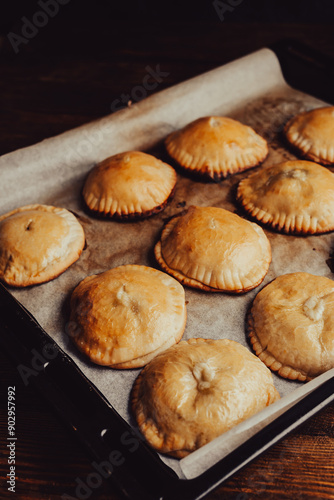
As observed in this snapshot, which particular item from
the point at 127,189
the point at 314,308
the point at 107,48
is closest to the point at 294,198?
the point at 314,308

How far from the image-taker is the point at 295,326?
2.10 meters

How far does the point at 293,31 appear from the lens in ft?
14.5

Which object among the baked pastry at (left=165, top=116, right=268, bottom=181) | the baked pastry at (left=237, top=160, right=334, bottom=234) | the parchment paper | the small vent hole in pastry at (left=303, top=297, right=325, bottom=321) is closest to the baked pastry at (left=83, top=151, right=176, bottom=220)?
the parchment paper

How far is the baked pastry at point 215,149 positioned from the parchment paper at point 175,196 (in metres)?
0.08

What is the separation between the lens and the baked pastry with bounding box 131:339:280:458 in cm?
177

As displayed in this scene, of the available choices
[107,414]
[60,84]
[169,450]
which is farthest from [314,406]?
[60,84]

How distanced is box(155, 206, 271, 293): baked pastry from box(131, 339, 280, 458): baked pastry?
18.7 inches

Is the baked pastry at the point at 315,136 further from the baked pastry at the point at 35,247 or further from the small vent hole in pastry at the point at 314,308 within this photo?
the baked pastry at the point at 35,247

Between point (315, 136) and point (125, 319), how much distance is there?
179cm

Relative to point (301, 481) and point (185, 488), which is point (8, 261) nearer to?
point (185, 488)

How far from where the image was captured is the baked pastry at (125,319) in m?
2.07

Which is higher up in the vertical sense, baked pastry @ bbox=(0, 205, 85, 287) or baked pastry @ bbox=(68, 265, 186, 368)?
baked pastry @ bbox=(0, 205, 85, 287)

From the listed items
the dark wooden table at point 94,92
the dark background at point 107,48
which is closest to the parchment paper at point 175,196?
the dark wooden table at point 94,92

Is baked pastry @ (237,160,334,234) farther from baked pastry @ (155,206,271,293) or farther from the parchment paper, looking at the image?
baked pastry @ (155,206,271,293)
